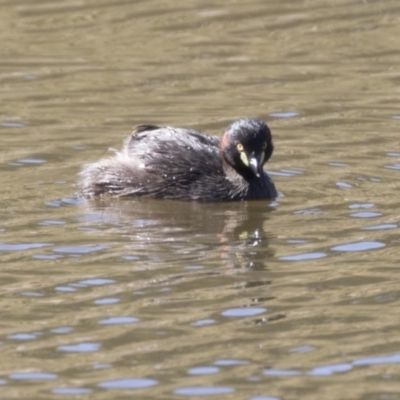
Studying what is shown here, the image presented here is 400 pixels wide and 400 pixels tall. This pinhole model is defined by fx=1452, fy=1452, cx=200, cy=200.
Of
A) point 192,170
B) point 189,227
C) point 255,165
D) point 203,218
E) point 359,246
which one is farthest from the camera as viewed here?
point 192,170

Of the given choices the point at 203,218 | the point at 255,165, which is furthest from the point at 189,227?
the point at 255,165

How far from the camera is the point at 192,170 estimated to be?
10969 millimetres

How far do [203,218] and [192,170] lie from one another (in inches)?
26.1

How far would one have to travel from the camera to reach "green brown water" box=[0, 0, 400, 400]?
7062 millimetres

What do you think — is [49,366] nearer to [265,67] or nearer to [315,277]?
[315,277]

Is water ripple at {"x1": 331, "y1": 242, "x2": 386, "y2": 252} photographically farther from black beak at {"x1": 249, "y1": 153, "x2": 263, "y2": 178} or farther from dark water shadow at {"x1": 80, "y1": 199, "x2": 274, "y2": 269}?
black beak at {"x1": 249, "y1": 153, "x2": 263, "y2": 178}

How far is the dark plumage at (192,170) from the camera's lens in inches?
424

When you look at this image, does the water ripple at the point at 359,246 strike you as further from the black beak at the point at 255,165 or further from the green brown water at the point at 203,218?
the black beak at the point at 255,165

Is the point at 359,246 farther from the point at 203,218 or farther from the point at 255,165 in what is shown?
the point at 255,165

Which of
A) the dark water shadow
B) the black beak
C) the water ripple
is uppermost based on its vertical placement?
the black beak

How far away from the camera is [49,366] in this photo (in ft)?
23.1

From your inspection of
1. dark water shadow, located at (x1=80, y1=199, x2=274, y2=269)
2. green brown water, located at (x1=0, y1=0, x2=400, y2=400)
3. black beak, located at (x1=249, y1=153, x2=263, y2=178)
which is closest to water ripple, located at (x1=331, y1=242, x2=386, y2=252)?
green brown water, located at (x1=0, y1=0, x2=400, y2=400)

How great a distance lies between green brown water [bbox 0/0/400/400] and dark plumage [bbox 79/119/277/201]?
15 cm

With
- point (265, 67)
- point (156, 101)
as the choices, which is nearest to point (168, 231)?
point (156, 101)
